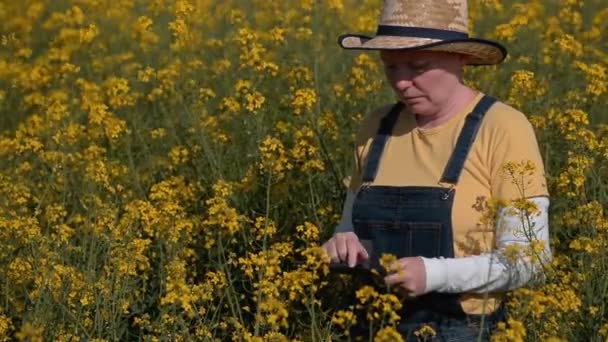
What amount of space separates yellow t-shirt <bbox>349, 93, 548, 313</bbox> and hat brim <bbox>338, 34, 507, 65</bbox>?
15 centimetres

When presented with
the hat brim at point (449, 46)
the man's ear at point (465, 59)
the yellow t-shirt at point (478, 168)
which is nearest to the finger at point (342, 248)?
the yellow t-shirt at point (478, 168)

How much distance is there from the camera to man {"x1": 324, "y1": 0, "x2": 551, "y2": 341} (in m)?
3.77

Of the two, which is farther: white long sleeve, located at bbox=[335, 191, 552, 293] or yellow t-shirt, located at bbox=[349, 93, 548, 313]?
yellow t-shirt, located at bbox=[349, 93, 548, 313]

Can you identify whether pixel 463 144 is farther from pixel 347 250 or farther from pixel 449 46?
pixel 347 250

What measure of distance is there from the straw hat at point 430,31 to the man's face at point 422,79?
0.14 feet

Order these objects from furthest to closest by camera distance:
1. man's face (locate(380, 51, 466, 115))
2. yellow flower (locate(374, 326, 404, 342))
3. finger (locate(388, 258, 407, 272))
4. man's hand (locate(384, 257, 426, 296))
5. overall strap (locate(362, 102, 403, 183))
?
overall strap (locate(362, 102, 403, 183)) → man's face (locate(380, 51, 466, 115)) → man's hand (locate(384, 257, 426, 296)) → finger (locate(388, 258, 407, 272)) → yellow flower (locate(374, 326, 404, 342))

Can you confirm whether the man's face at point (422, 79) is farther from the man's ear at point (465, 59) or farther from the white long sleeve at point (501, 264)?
the white long sleeve at point (501, 264)

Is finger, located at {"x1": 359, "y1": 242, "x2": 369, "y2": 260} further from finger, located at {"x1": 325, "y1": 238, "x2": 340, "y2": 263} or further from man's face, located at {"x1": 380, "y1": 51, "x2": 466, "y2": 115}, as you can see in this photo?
man's face, located at {"x1": 380, "y1": 51, "x2": 466, "y2": 115}

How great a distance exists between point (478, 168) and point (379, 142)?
35cm

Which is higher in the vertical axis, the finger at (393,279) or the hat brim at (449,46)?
the hat brim at (449,46)

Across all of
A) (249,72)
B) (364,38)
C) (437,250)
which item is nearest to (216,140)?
(249,72)

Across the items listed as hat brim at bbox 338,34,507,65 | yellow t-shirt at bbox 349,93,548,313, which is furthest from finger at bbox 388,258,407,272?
hat brim at bbox 338,34,507,65

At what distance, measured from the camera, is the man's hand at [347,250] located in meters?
3.76

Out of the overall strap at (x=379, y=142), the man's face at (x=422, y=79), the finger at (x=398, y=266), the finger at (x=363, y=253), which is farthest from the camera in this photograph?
the overall strap at (x=379, y=142)
